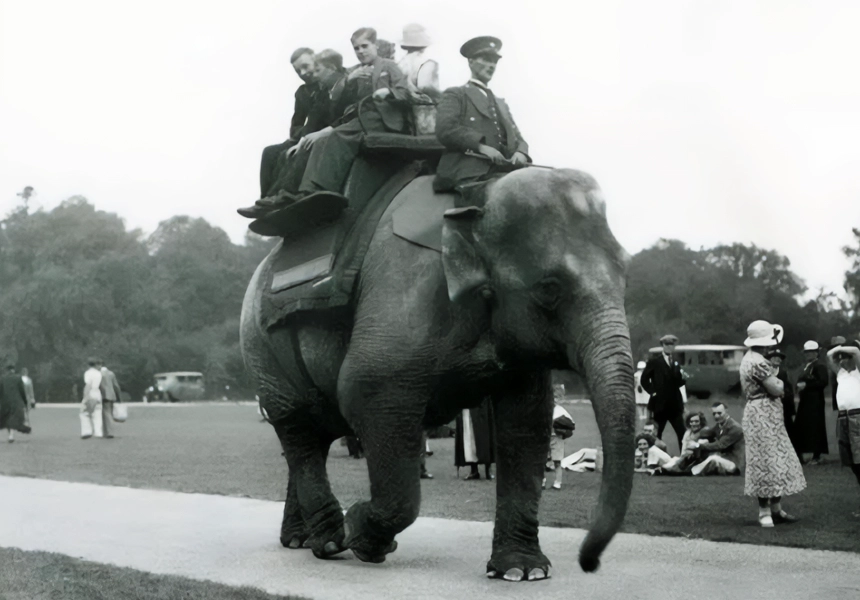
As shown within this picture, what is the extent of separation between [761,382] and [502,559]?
4.14 m

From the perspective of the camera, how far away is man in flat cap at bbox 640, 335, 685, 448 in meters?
17.7

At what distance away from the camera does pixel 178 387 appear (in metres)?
59.0

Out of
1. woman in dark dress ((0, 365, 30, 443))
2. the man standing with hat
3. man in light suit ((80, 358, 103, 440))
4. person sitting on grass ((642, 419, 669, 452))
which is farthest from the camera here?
man in light suit ((80, 358, 103, 440))

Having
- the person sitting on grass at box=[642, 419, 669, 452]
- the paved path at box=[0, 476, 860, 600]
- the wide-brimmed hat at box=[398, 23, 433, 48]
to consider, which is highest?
the wide-brimmed hat at box=[398, 23, 433, 48]

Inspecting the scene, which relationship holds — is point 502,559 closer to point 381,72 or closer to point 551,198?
point 551,198

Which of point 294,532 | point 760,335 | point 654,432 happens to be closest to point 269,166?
point 294,532

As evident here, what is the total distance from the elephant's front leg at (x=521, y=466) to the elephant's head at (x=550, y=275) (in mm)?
636

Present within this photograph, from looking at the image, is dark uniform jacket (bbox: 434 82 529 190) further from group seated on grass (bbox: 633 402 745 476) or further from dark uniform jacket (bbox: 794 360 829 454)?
dark uniform jacket (bbox: 794 360 829 454)

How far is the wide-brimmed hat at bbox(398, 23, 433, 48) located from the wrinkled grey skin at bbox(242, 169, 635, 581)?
1.16 m

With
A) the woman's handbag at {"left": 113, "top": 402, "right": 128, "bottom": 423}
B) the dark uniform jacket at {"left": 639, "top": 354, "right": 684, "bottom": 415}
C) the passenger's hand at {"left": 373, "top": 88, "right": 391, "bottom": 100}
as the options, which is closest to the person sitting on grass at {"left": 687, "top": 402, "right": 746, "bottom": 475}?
the dark uniform jacket at {"left": 639, "top": 354, "right": 684, "bottom": 415}

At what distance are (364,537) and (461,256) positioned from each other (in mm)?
2029

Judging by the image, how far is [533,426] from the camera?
768cm

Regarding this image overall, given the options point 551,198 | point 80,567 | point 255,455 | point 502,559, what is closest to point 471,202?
point 551,198

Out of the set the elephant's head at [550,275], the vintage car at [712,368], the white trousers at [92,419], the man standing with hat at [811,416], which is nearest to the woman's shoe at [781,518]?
the elephant's head at [550,275]
